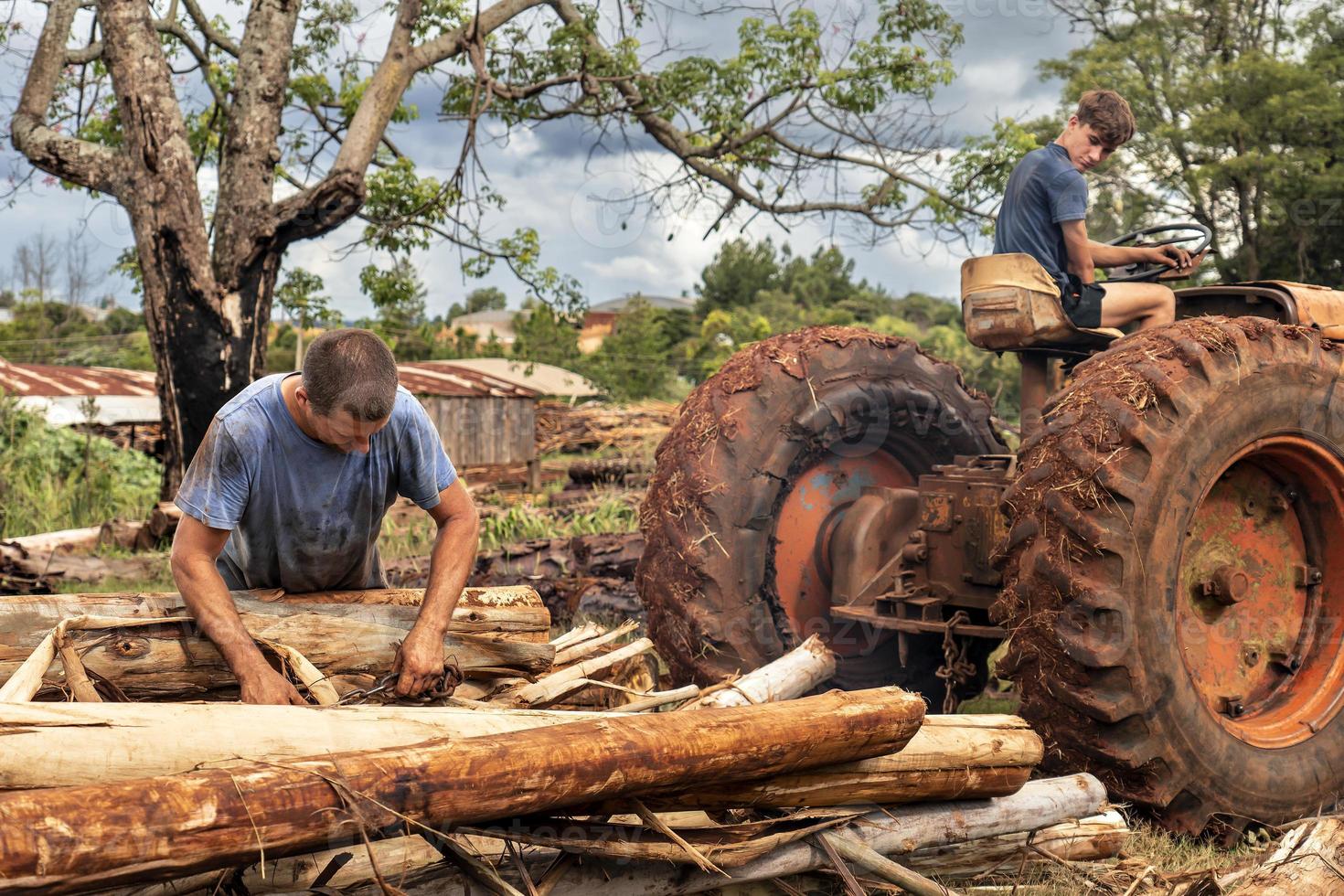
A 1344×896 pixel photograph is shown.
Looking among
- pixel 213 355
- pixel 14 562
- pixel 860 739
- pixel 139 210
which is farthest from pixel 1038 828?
pixel 139 210

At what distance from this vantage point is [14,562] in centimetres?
882

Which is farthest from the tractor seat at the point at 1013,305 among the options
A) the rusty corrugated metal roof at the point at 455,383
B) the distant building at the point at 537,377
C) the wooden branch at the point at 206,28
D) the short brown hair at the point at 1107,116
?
the distant building at the point at 537,377

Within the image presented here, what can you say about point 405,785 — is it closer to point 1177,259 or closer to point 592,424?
point 1177,259

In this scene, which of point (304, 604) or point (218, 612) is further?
point (304, 604)

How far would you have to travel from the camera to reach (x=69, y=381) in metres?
18.0

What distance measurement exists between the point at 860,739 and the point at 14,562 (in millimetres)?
8092

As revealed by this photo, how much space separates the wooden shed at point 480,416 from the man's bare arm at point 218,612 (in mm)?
14821

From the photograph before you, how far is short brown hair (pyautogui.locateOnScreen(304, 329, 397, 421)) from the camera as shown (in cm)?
361

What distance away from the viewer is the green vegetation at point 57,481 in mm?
12453

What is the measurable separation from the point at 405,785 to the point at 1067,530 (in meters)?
2.29

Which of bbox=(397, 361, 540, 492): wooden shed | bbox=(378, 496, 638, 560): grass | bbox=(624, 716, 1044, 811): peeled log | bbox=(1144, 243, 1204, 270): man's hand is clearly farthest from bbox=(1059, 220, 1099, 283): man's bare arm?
bbox=(397, 361, 540, 492): wooden shed

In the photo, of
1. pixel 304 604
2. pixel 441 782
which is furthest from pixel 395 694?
pixel 441 782

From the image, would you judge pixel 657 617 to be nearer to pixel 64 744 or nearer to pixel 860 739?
pixel 860 739

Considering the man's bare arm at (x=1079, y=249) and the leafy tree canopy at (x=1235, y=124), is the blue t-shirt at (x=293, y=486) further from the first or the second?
the leafy tree canopy at (x=1235, y=124)
